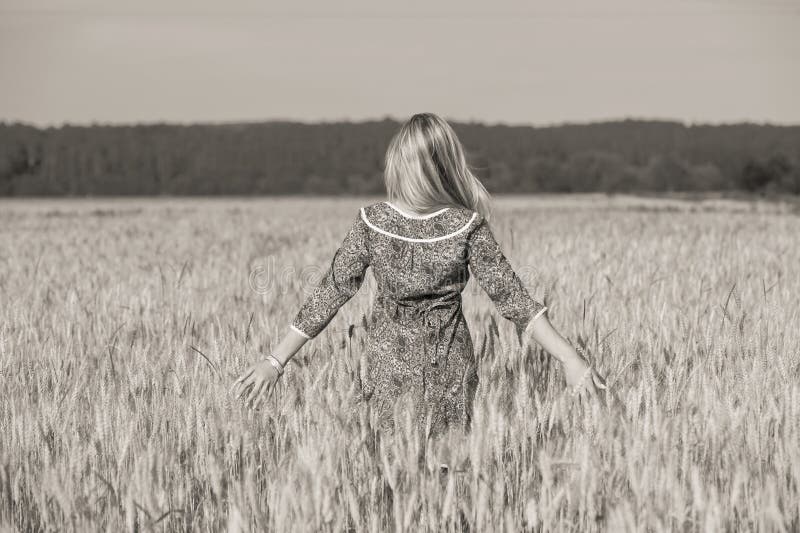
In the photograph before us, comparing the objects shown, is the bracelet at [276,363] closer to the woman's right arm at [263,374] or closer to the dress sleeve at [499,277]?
the woman's right arm at [263,374]

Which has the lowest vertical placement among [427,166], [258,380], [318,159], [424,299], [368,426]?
[368,426]

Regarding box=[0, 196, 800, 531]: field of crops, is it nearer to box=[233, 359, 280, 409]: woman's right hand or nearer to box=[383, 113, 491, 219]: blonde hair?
box=[233, 359, 280, 409]: woman's right hand

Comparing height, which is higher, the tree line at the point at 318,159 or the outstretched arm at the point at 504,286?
the tree line at the point at 318,159

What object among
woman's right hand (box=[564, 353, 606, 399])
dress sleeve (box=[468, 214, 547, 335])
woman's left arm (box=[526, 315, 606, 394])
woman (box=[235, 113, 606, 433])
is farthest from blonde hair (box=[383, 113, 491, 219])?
woman's right hand (box=[564, 353, 606, 399])

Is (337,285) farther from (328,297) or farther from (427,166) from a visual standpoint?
(427,166)

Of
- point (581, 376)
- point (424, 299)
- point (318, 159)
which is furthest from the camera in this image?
point (318, 159)

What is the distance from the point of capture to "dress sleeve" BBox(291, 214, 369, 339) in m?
2.61

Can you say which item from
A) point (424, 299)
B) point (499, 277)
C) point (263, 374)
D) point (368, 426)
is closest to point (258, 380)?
point (263, 374)

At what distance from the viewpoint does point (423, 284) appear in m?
2.55

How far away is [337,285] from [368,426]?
44 centimetres

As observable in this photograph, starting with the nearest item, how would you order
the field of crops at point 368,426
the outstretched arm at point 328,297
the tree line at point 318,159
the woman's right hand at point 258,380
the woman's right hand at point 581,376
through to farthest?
the field of crops at point 368,426
the woman's right hand at point 581,376
the woman's right hand at point 258,380
the outstretched arm at point 328,297
the tree line at point 318,159

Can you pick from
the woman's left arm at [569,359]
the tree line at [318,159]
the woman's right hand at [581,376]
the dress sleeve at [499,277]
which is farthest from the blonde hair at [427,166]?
the tree line at [318,159]

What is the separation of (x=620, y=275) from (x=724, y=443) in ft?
12.4

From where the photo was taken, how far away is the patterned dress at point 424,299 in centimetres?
254
